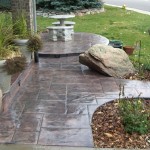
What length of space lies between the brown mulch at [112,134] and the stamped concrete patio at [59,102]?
11cm

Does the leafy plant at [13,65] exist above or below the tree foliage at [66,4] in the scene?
above

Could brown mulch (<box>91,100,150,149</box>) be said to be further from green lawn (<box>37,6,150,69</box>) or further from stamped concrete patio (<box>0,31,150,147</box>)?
green lawn (<box>37,6,150,69</box>)

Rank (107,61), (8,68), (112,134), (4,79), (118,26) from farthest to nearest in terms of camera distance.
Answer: (118,26) → (107,61) → (4,79) → (8,68) → (112,134)

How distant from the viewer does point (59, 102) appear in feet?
17.7

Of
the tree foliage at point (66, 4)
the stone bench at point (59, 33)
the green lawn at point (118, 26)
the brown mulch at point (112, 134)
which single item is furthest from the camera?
the tree foliage at point (66, 4)

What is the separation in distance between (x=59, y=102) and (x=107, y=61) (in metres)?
1.83

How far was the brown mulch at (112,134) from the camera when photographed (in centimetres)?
410

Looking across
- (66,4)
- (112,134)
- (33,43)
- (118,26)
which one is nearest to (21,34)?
(33,43)

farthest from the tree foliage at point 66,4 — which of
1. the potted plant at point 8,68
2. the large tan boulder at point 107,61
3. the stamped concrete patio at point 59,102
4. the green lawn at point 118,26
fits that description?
the potted plant at point 8,68

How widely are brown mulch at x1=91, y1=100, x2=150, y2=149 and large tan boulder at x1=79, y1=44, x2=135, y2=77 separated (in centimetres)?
191

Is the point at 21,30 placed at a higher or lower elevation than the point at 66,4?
higher

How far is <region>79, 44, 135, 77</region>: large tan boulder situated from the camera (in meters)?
6.86

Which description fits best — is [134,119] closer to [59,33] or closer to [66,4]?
[59,33]

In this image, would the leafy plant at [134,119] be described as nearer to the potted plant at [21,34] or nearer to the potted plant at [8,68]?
the potted plant at [8,68]
